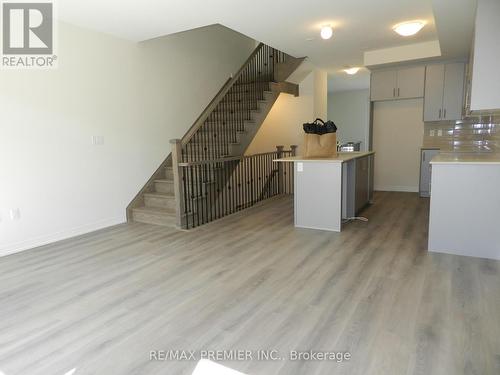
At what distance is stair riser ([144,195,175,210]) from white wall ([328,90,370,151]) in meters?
7.96

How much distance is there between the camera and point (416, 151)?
676 cm

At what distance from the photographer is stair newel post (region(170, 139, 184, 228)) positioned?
4.34m

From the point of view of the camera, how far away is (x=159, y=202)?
499 centimetres

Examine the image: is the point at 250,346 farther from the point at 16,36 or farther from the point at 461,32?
the point at 461,32

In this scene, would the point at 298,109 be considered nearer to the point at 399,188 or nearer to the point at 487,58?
the point at 399,188

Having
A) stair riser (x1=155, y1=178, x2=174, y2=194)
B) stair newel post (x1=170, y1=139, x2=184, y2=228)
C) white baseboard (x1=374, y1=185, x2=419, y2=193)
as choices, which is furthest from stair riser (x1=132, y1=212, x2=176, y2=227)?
white baseboard (x1=374, y1=185, x2=419, y2=193)

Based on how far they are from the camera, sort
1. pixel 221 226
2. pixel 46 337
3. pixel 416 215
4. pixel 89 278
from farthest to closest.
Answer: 1. pixel 416 215
2. pixel 221 226
3. pixel 89 278
4. pixel 46 337

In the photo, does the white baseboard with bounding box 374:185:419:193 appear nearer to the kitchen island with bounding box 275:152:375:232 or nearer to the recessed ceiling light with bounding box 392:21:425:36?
the kitchen island with bounding box 275:152:375:232

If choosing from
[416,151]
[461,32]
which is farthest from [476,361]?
[416,151]

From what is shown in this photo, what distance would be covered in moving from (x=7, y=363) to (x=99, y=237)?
241cm

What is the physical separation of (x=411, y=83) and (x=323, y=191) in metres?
3.59

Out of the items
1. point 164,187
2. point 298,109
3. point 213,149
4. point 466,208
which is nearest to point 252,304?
point 466,208

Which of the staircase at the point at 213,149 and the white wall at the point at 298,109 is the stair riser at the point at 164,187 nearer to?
the staircase at the point at 213,149

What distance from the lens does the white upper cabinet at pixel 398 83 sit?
6250mm
